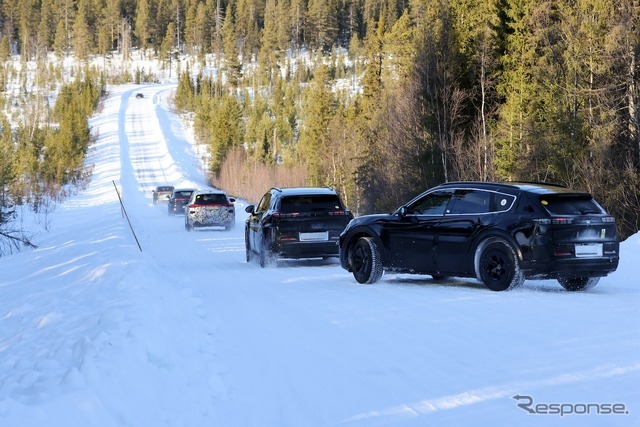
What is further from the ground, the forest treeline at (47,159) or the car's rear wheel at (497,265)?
the forest treeline at (47,159)

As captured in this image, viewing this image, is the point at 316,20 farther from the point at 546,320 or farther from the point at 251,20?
the point at 546,320

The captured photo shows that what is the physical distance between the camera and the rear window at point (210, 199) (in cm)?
2970

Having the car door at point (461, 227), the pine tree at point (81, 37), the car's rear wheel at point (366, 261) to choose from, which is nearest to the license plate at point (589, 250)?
the car door at point (461, 227)

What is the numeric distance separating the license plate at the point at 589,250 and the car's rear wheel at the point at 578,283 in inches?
31.3

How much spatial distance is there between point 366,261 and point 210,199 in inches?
709

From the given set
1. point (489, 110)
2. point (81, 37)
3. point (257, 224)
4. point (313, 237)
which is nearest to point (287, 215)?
point (313, 237)

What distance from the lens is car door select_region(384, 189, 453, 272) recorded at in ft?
38.7

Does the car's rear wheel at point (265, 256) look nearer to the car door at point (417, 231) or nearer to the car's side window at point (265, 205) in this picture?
the car's side window at point (265, 205)

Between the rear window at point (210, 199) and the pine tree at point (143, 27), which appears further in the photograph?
the pine tree at point (143, 27)

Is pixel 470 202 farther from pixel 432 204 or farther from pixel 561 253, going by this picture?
pixel 561 253

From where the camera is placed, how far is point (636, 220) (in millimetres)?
25281

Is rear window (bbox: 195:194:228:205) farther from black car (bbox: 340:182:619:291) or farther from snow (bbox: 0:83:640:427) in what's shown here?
black car (bbox: 340:182:619:291)

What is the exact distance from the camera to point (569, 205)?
10.7m

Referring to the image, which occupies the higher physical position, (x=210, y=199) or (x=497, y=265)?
(x=210, y=199)
